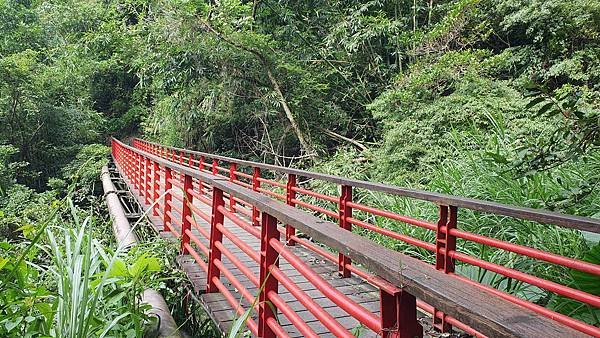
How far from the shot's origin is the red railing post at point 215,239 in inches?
113

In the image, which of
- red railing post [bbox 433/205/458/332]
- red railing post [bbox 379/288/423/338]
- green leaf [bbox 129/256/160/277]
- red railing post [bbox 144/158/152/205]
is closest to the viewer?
red railing post [bbox 379/288/423/338]

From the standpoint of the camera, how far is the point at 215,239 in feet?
9.56

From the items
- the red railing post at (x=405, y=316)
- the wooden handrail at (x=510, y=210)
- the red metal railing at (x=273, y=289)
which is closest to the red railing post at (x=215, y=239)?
the red metal railing at (x=273, y=289)

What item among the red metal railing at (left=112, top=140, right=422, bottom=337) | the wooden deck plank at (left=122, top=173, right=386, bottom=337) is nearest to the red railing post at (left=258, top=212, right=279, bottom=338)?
the red metal railing at (left=112, top=140, right=422, bottom=337)

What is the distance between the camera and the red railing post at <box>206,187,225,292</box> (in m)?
2.88

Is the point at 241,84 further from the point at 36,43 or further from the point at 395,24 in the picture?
the point at 36,43

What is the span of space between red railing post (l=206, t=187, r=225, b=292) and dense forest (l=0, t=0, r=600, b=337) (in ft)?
0.95

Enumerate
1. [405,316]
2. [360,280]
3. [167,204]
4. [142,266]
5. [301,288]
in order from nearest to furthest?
[405,316]
[142,266]
[301,288]
[360,280]
[167,204]

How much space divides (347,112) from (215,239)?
8.77 meters

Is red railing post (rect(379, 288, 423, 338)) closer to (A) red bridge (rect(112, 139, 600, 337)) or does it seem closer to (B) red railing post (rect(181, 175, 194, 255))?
(A) red bridge (rect(112, 139, 600, 337))

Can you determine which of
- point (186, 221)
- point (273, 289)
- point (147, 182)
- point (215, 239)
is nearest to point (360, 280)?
point (215, 239)

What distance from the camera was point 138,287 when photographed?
2322 mm

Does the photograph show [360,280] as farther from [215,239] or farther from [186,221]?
[186,221]

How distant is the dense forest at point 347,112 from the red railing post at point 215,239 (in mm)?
289
